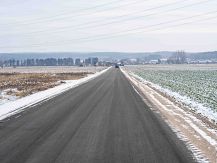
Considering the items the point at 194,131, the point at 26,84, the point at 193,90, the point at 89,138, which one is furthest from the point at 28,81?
the point at 89,138

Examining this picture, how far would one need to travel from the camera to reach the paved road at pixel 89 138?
854 centimetres

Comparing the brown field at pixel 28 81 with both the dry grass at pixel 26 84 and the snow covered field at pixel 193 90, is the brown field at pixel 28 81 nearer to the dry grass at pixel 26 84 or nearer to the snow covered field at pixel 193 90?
the dry grass at pixel 26 84

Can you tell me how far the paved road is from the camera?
28.0 feet

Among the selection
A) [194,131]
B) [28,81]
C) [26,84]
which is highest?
[194,131]

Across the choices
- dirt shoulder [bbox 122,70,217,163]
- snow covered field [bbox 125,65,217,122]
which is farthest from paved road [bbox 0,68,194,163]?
snow covered field [bbox 125,65,217,122]

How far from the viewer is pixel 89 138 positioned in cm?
1079

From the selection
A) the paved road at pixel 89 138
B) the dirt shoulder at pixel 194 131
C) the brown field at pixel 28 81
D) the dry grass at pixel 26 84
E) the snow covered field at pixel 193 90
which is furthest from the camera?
the brown field at pixel 28 81

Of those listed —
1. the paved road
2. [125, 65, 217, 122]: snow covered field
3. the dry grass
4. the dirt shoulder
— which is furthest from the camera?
the dry grass

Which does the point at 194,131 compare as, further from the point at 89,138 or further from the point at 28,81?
the point at 28,81

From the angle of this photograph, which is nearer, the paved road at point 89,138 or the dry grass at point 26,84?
the paved road at point 89,138

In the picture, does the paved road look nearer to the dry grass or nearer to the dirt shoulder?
the dirt shoulder

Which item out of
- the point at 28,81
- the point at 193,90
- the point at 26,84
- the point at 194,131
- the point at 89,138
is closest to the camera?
the point at 89,138

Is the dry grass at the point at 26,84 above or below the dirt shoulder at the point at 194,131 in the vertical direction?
below

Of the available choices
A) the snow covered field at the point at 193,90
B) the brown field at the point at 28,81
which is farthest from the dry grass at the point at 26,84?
the snow covered field at the point at 193,90
